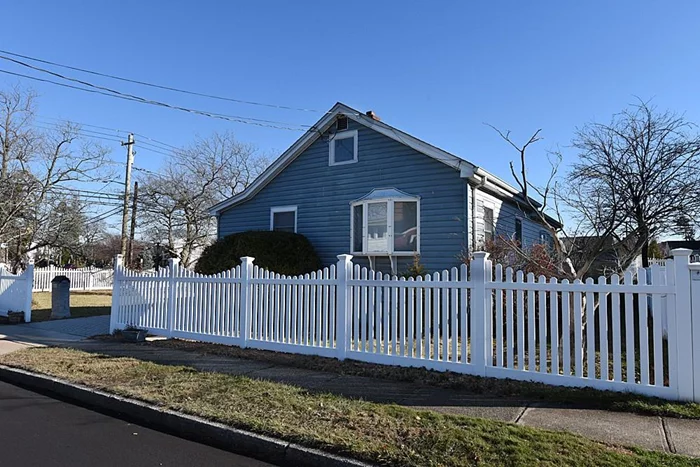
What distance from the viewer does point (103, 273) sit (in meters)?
32.1

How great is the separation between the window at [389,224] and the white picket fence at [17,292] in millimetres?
8887

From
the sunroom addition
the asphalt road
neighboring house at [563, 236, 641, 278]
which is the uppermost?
the sunroom addition

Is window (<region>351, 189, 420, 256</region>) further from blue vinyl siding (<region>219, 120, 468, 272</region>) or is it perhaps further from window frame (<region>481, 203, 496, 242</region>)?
window frame (<region>481, 203, 496, 242</region>)

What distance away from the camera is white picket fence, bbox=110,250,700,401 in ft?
16.7

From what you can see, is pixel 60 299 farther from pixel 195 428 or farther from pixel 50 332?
pixel 195 428

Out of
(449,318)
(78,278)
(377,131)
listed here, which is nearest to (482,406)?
(449,318)

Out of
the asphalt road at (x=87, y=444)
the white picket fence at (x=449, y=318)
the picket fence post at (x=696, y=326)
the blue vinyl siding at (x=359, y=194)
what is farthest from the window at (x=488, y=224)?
the asphalt road at (x=87, y=444)

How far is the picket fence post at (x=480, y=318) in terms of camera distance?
6.04 m

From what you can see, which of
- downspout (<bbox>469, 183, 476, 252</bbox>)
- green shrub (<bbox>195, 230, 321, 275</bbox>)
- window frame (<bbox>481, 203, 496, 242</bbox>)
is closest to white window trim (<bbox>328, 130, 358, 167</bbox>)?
green shrub (<bbox>195, 230, 321, 275</bbox>)

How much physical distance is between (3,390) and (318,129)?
9865 mm

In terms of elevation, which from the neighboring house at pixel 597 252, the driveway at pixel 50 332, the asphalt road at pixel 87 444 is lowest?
the asphalt road at pixel 87 444

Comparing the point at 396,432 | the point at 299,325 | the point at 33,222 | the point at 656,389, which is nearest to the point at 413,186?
the point at 299,325

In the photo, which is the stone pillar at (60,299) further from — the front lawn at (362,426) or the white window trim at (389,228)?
the front lawn at (362,426)

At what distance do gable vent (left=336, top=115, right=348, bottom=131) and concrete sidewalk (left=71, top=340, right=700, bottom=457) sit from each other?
27.4ft
